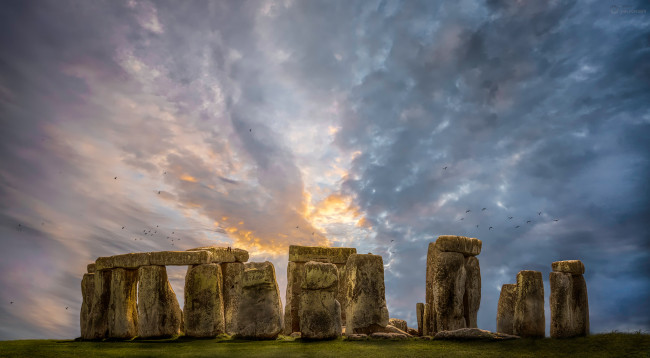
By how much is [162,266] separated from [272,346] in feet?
20.3

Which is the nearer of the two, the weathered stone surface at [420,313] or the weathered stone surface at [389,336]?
the weathered stone surface at [389,336]

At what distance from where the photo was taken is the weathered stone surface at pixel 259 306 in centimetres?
1420

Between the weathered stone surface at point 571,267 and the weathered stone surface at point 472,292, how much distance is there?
7.88ft

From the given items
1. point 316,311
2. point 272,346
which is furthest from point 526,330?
point 272,346

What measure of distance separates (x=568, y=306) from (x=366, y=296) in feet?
19.5

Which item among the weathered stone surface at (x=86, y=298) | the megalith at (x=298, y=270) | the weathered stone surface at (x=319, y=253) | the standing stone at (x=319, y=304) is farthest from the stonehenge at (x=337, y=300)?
the weathered stone surface at (x=319, y=253)

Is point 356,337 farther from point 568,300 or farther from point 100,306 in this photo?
point 100,306

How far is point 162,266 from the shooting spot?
56.3ft

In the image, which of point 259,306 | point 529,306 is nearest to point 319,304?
point 259,306

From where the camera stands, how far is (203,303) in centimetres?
1612

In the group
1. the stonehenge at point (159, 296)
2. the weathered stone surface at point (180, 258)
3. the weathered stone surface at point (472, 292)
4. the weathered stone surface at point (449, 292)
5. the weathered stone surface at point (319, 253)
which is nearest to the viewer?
the weathered stone surface at point (449, 292)

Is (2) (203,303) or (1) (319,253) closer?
(2) (203,303)

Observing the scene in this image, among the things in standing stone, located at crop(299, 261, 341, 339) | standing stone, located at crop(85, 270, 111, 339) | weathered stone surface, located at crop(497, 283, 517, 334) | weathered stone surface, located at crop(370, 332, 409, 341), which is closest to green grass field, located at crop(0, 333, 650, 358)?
weathered stone surface, located at crop(370, 332, 409, 341)

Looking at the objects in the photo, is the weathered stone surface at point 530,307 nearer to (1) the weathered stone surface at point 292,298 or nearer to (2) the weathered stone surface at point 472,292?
(2) the weathered stone surface at point 472,292
